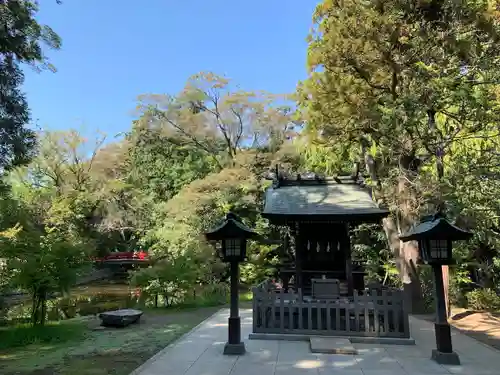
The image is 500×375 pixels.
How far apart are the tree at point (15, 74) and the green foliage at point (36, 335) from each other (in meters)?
3.48

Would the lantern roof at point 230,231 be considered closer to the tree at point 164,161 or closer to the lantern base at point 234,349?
the lantern base at point 234,349

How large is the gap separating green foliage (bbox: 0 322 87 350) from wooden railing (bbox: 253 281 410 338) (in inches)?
153

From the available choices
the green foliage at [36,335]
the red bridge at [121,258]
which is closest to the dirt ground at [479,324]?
the green foliage at [36,335]

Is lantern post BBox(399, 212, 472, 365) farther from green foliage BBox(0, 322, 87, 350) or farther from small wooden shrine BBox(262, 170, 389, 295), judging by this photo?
green foliage BBox(0, 322, 87, 350)

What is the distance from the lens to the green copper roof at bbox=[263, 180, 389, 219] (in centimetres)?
827

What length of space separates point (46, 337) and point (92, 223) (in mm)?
20670

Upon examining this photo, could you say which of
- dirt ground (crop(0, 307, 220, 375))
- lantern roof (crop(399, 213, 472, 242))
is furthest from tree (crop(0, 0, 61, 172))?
lantern roof (crop(399, 213, 472, 242))

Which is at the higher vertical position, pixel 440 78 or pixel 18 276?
pixel 440 78

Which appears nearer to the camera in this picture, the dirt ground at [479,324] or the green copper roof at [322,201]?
the dirt ground at [479,324]

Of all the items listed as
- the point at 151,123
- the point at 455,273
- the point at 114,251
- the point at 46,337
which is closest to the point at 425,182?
the point at 455,273

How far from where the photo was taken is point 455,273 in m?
11.3

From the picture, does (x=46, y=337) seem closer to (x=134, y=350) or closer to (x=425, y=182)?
(x=134, y=350)

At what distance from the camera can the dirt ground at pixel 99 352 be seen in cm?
554

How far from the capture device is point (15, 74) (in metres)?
5.85
